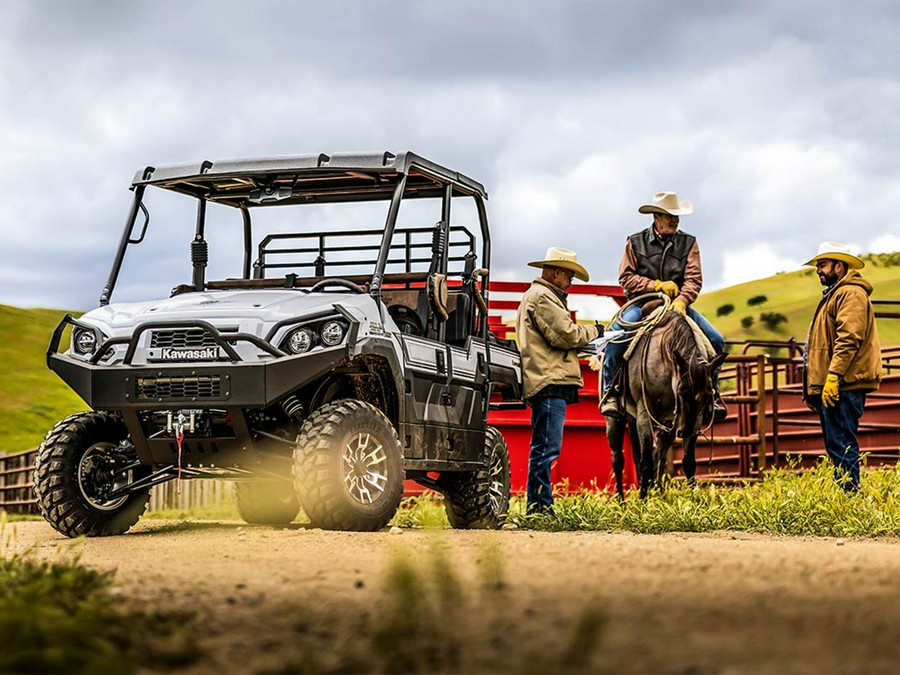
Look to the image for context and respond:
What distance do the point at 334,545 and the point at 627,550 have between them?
191 cm

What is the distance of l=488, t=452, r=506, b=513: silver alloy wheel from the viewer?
39.1 feet

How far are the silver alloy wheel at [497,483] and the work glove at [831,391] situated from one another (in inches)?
123

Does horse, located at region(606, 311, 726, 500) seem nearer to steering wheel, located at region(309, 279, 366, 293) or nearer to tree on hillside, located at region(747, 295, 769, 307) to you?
steering wheel, located at region(309, 279, 366, 293)

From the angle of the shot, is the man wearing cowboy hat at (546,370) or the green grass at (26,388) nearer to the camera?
the man wearing cowboy hat at (546,370)

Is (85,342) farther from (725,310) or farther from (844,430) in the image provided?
(725,310)

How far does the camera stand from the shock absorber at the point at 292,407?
9602 millimetres

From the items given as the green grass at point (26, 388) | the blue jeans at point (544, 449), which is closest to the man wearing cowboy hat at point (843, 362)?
the blue jeans at point (544, 449)

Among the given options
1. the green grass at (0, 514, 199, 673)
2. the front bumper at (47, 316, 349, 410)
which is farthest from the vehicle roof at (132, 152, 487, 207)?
the green grass at (0, 514, 199, 673)

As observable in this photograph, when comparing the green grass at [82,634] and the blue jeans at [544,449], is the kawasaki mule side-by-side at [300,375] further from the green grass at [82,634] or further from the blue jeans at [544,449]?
the green grass at [82,634]

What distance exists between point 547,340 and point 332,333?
309 centimetres

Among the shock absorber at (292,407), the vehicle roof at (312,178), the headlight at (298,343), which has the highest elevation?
the vehicle roof at (312,178)

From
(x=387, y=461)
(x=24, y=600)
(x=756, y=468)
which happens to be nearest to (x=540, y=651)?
(x=24, y=600)

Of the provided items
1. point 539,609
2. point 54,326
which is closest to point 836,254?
point 539,609

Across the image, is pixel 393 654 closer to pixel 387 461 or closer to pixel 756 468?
pixel 387 461
